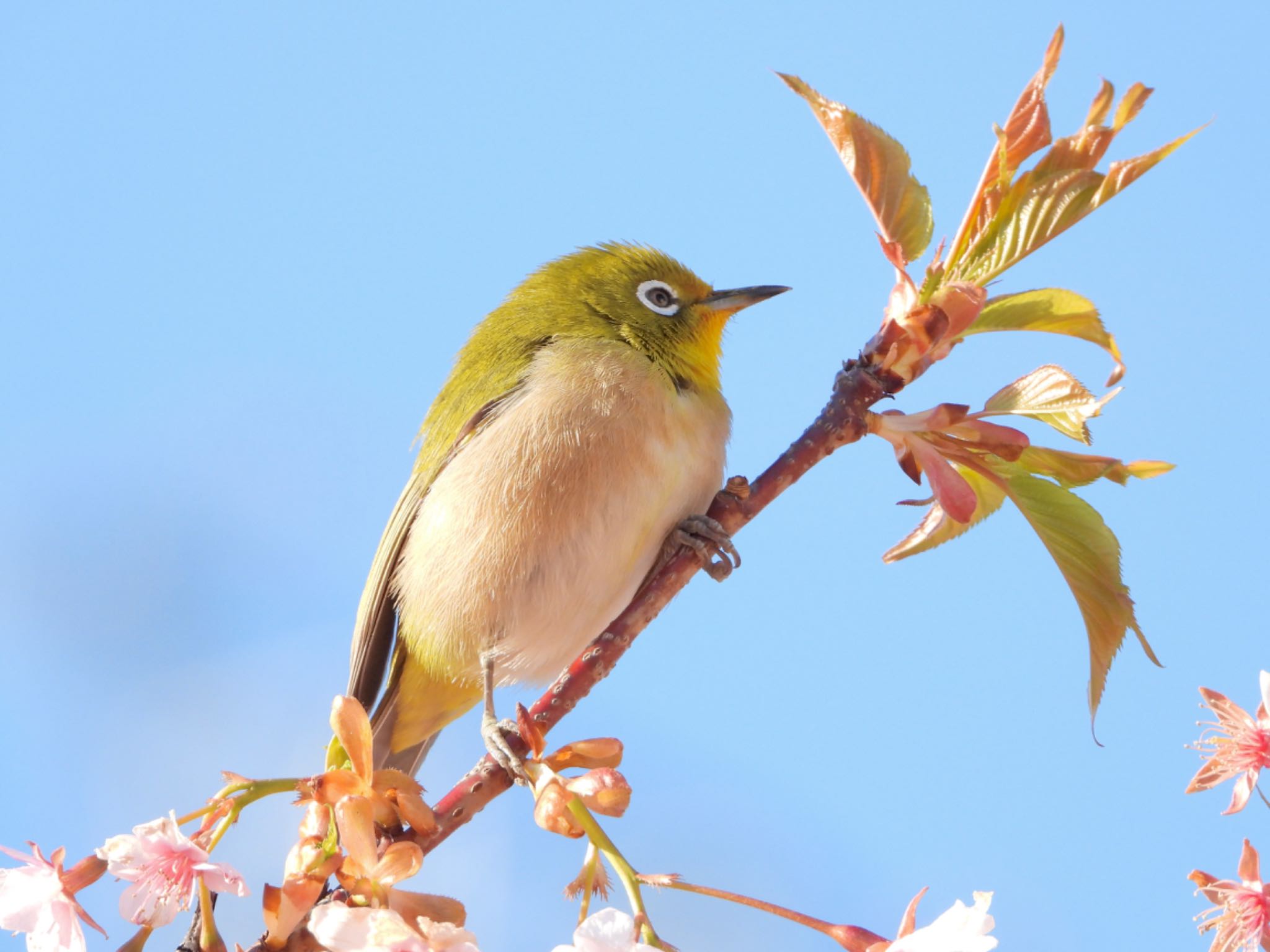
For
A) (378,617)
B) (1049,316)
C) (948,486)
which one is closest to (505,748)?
(948,486)

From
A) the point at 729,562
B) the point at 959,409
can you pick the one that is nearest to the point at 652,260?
the point at 729,562

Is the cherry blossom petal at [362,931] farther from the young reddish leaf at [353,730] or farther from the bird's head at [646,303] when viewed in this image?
the bird's head at [646,303]

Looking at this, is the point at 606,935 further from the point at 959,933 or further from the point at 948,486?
the point at 948,486

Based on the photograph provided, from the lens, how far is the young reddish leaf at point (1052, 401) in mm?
1730

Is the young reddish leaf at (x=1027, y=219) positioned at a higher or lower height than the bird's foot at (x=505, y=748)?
higher

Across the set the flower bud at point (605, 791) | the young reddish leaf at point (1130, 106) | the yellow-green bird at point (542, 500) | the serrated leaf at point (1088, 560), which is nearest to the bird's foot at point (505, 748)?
the flower bud at point (605, 791)

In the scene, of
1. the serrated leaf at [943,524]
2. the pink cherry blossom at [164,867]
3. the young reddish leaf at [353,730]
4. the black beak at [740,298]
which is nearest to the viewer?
the pink cherry blossom at [164,867]

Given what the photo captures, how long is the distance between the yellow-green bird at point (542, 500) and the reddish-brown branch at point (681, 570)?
1.07ft

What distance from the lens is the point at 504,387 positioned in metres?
2.92

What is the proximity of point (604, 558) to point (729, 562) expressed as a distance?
321mm

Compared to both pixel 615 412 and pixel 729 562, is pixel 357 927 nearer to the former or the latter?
pixel 729 562

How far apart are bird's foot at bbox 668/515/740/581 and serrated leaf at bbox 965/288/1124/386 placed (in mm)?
609

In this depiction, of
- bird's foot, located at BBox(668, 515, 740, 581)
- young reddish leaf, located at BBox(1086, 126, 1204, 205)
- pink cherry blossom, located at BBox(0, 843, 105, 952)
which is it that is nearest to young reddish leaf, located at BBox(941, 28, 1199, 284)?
young reddish leaf, located at BBox(1086, 126, 1204, 205)

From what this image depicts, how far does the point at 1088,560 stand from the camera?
5.88 ft
